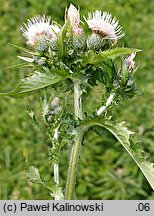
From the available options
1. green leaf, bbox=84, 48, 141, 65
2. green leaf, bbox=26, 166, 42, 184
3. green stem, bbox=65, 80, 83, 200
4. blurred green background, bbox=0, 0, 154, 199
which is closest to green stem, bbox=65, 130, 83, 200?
green stem, bbox=65, 80, 83, 200

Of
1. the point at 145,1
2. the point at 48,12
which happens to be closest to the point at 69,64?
the point at 48,12

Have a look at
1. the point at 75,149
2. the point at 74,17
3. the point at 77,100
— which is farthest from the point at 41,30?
the point at 75,149

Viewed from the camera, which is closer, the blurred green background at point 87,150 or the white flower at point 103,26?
the white flower at point 103,26

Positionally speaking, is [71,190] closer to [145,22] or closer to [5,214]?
[5,214]

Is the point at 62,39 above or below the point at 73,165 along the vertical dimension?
above

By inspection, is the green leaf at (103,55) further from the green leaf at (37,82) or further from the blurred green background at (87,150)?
the blurred green background at (87,150)

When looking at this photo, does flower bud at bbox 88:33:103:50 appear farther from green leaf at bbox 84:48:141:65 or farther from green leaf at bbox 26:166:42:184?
green leaf at bbox 26:166:42:184

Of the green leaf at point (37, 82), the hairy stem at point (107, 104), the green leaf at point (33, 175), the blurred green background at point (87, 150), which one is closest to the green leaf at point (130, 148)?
the hairy stem at point (107, 104)

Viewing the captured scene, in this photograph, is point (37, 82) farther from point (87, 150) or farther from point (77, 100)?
point (87, 150)
